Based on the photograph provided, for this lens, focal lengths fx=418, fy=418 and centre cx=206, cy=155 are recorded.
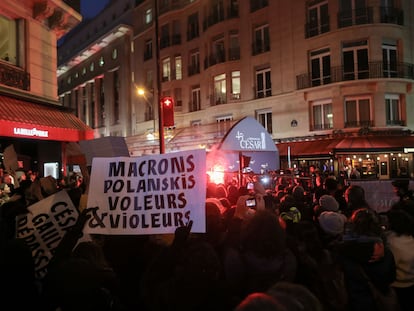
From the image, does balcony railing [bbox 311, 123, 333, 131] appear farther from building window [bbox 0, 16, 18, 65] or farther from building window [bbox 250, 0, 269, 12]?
building window [bbox 0, 16, 18, 65]

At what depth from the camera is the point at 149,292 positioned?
9.56 ft

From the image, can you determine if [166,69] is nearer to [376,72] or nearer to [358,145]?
[376,72]

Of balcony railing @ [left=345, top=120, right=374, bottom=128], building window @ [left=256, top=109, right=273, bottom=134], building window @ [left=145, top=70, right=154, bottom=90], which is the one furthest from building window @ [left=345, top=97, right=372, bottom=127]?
building window @ [left=145, top=70, right=154, bottom=90]

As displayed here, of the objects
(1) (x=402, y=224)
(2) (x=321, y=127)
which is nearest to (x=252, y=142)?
(1) (x=402, y=224)

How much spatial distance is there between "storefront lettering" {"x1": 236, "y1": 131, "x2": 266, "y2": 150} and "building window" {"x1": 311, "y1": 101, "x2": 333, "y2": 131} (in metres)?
13.9

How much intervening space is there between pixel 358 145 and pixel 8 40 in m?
17.6

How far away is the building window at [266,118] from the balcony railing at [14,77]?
18.5 metres

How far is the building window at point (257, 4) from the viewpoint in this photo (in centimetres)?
2901

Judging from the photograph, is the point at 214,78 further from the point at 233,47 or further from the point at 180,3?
the point at 180,3

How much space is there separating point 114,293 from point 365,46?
80.1 feet

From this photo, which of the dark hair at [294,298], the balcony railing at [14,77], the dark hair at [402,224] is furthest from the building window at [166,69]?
the dark hair at [294,298]

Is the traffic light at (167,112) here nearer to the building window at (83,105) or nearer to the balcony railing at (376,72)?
the balcony railing at (376,72)

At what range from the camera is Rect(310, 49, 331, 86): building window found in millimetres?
25266

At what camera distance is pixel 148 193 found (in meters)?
4.45
